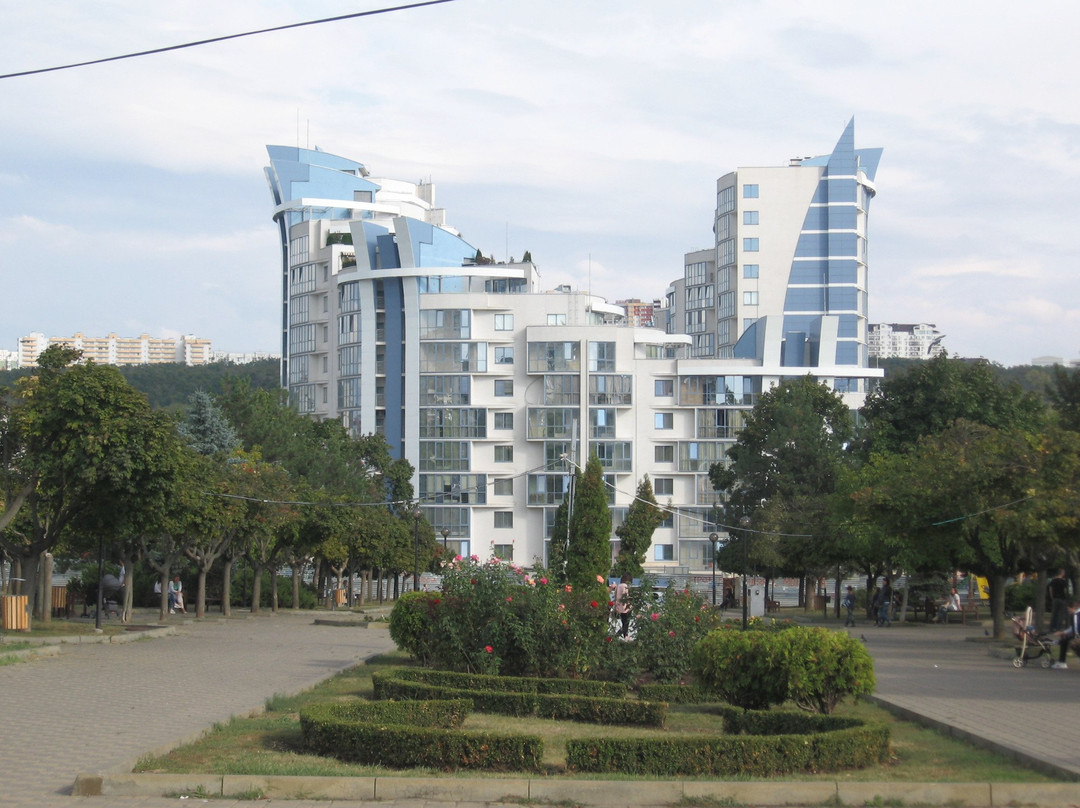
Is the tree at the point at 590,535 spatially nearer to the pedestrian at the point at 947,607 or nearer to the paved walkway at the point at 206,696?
the pedestrian at the point at 947,607

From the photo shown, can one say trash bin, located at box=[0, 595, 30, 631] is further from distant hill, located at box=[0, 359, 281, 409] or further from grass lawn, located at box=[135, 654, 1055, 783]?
distant hill, located at box=[0, 359, 281, 409]

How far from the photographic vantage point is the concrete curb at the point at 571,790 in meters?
9.56

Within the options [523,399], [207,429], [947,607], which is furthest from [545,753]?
[523,399]

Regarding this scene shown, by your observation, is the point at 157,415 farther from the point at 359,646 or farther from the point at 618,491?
the point at 618,491

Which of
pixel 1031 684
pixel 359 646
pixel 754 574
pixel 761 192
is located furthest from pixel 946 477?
pixel 761 192

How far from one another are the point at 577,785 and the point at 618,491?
73614mm

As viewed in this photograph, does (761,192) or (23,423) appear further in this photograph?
(761,192)

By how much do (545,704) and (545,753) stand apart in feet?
9.70

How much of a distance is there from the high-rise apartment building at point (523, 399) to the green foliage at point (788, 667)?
67055mm

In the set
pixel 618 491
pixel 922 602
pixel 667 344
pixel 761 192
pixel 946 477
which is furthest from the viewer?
pixel 761 192

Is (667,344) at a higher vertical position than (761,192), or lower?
lower

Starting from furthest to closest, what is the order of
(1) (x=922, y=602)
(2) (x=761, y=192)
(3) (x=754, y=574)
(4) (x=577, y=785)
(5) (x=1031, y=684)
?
(2) (x=761, y=192), (3) (x=754, y=574), (1) (x=922, y=602), (5) (x=1031, y=684), (4) (x=577, y=785)

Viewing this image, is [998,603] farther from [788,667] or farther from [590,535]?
[788,667]

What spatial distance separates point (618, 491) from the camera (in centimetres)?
8300
